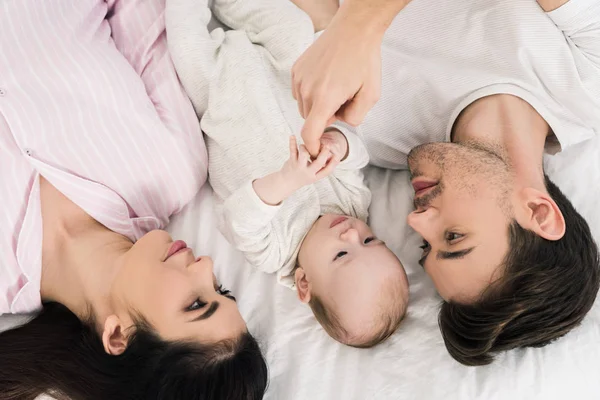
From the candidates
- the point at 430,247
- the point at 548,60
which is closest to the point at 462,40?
the point at 548,60

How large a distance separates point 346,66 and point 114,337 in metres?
0.77

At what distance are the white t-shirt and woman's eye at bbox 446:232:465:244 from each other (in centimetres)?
35

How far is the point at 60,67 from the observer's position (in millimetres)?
1271

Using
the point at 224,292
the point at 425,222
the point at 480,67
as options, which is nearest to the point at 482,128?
the point at 480,67

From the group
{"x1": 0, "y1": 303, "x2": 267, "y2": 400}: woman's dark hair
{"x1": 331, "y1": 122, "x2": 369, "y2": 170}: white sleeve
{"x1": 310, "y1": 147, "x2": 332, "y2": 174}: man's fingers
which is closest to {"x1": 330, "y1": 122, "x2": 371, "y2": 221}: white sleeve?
{"x1": 331, "y1": 122, "x2": 369, "y2": 170}: white sleeve

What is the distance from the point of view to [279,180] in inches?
48.4

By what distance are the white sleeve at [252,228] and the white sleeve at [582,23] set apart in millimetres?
870

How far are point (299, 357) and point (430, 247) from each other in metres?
0.42

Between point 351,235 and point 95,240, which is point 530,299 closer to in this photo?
point 351,235

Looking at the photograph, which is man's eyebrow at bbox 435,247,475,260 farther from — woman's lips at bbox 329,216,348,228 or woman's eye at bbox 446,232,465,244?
woman's lips at bbox 329,216,348,228

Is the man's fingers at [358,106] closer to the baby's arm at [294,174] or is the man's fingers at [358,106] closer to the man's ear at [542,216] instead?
the baby's arm at [294,174]

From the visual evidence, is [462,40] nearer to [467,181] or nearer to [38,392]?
[467,181]

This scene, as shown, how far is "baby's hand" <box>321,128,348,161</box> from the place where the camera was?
4.30 feet

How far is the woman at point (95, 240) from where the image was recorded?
45.2 inches
